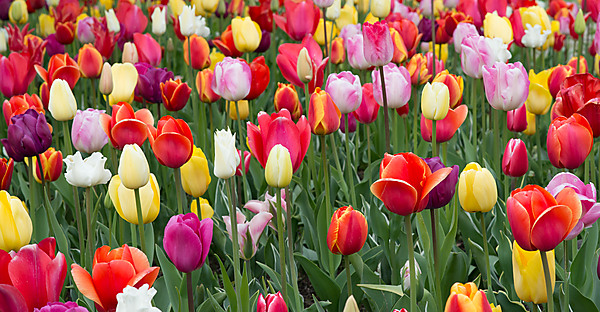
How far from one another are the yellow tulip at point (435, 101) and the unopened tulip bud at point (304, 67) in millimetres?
418

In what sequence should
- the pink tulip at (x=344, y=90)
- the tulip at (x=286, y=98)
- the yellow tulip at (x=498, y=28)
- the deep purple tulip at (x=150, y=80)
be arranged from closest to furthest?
the pink tulip at (x=344, y=90)
the tulip at (x=286, y=98)
the deep purple tulip at (x=150, y=80)
the yellow tulip at (x=498, y=28)

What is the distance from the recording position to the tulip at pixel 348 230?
4.82 ft

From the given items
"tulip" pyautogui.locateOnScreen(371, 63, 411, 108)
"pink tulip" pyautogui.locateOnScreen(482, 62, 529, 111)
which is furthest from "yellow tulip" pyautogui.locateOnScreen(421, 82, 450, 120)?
"tulip" pyautogui.locateOnScreen(371, 63, 411, 108)

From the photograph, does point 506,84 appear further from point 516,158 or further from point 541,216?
point 541,216

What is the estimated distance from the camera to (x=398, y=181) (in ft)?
4.07

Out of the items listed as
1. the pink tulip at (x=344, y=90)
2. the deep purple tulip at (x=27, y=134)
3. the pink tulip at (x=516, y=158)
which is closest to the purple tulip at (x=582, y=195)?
the pink tulip at (x=516, y=158)

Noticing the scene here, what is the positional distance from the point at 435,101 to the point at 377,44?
269 millimetres

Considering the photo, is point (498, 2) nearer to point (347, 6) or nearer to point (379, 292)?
point (347, 6)

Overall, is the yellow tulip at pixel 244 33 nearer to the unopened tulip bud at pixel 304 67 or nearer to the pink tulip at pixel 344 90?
the unopened tulip bud at pixel 304 67

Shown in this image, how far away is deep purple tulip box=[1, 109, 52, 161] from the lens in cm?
190

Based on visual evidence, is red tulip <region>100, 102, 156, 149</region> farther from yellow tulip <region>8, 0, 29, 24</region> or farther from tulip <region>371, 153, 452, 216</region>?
yellow tulip <region>8, 0, 29, 24</region>

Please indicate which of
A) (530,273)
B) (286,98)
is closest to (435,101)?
(286,98)

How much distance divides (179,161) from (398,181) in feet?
2.23

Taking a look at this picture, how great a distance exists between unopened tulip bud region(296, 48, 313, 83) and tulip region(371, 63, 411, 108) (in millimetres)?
240
